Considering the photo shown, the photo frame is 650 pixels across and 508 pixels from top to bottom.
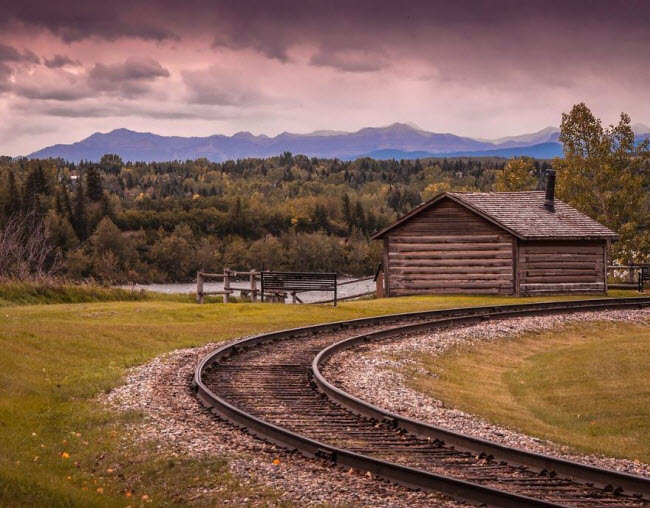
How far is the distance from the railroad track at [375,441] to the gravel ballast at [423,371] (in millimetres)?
719

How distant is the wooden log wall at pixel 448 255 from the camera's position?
39906mm

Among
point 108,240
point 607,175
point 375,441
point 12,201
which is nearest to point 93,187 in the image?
point 12,201

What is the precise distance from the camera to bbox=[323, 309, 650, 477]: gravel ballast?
1087cm

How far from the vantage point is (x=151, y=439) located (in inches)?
421

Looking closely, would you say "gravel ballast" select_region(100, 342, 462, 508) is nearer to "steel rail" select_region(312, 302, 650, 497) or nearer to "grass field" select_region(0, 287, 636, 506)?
"grass field" select_region(0, 287, 636, 506)

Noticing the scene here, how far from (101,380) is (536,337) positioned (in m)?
14.5

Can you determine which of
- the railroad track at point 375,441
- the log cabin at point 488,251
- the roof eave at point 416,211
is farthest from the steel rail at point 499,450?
the log cabin at point 488,251

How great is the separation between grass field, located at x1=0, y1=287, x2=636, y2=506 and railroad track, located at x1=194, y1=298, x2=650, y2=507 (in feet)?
4.71

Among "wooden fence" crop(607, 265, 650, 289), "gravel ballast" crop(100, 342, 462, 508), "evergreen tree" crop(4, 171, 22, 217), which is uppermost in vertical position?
"evergreen tree" crop(4, 171, 22, 217)

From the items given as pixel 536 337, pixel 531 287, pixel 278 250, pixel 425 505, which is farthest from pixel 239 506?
pixel 278 250

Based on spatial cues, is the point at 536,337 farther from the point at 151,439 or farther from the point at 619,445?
the point at 151,439

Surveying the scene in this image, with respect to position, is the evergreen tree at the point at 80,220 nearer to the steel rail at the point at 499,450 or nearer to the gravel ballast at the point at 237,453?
the gravel ballast at the point at 237,453

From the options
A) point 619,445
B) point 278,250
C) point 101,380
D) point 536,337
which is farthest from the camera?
point 278,250

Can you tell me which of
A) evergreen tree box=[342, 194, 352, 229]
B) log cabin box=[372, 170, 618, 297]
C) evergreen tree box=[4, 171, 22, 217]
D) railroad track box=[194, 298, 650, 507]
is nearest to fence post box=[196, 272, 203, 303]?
log cabin box=[372, 170, 618, 297]
